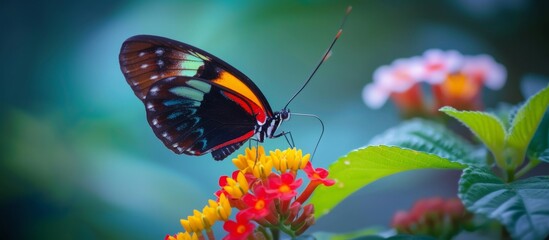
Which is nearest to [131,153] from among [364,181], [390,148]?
[364,181]

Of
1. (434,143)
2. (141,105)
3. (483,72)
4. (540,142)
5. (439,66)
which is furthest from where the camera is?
(141,105)

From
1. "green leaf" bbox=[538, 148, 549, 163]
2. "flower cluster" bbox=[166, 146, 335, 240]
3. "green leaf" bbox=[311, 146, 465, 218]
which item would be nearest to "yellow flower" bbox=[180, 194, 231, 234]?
"flower cluster" bbox=[166, 146, 335, 240]

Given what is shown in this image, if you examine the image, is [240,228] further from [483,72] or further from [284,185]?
[483,72]

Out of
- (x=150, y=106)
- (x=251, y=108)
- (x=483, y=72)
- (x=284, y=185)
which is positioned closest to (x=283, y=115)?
(x=251, y=108)

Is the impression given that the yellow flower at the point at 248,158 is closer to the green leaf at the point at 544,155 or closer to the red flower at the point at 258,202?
the red flower at the point at 258,202

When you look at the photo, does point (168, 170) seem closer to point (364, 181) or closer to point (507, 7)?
point (364, 181)

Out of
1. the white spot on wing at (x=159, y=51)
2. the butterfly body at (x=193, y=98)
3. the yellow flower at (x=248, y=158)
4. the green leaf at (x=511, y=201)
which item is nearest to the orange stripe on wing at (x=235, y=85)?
the butterfly body at (x=193, y=98)
